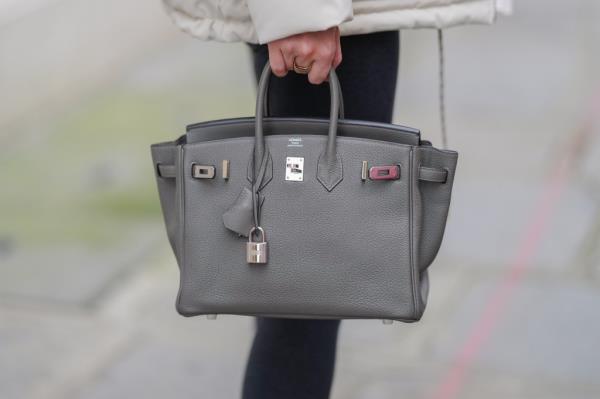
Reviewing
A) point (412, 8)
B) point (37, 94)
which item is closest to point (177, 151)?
point (412, 8)

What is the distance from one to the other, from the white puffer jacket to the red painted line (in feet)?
4.53

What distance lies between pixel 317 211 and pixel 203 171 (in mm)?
223

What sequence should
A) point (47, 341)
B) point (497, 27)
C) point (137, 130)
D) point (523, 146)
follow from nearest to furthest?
point (47, 341) < point (523, 146) < point (137, 130) < point (497, 27)

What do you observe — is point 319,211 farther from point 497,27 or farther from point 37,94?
point 497,27

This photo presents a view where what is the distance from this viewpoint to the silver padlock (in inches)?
69.8

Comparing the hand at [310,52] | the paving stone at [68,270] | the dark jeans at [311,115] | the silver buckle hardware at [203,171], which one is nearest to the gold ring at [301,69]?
the hand at [310,52]

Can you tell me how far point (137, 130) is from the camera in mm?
5305

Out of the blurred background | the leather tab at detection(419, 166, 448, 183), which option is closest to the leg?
the leather tab at detection(419, 166, 448, 183)

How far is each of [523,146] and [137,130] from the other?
6.71 feet

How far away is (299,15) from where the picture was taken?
164 cm

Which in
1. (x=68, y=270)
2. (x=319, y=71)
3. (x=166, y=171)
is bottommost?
(x=68, y=270)

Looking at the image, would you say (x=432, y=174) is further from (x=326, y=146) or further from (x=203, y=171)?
(x=203, y=171)

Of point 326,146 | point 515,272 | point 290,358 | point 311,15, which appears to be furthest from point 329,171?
point 515,272

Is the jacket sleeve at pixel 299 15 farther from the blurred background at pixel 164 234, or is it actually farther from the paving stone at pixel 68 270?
the paving stone at pixel 68 270
